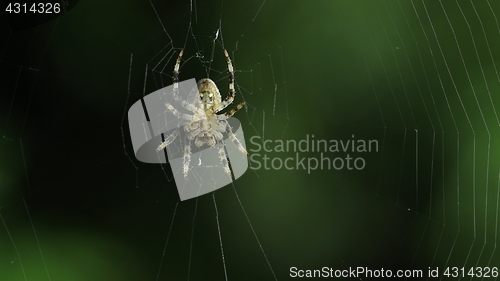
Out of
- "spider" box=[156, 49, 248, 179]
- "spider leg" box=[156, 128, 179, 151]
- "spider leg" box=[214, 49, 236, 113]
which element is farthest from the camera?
"spider leg" box=[156, 128, 179, 151]

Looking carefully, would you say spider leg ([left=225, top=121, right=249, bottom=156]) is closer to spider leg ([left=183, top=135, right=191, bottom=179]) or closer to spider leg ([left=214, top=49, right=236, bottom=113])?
spider leg ([left=214, top=49, right=236, bottom=113])

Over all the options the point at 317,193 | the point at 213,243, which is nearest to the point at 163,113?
the point at 213,243

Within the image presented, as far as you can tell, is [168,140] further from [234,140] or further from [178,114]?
[234,140]

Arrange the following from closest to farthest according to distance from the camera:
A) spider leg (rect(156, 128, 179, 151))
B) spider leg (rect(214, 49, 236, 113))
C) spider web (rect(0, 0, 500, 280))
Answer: spider web (rect(0, 0, 500, 280)) < spider leg (rect(214, 49, 236, 113)) < spider leg (rect(156, 128, 179, 151))

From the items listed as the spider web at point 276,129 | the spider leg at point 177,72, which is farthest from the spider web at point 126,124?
the spider leg at point 177,72

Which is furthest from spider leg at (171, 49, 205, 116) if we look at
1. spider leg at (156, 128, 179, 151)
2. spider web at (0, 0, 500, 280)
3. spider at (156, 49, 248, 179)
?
spider leg at (156, 128, 179, 151)

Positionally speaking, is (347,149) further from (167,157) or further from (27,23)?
(27,23)
